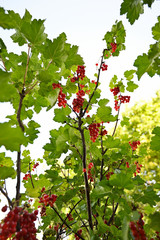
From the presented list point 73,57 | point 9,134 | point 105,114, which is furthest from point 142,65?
point 9,134

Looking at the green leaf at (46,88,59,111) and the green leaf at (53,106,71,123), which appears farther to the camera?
the green leaf at (53,106,71,123)

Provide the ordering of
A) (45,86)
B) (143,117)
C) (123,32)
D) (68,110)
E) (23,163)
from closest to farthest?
(45,86) < (68,110) < (23,163) < (123,32) < (143,117)

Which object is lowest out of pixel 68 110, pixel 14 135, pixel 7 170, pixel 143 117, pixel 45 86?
pixel 14 135

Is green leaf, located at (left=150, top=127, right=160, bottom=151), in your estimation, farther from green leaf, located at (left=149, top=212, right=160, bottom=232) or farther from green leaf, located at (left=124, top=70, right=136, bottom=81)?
green leaf, located at (left=124, top=70, right=136, bottom=81)

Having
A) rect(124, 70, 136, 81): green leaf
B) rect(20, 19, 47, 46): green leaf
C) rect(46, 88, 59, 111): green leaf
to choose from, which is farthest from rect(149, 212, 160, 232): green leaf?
rect(124, 70, 136, 81): green leaf

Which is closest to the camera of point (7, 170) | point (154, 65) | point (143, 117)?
point (7, 170)

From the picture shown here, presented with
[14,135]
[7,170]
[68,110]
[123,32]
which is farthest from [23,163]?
[123,32]

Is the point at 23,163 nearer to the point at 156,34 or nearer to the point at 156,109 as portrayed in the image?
the point at 156,34

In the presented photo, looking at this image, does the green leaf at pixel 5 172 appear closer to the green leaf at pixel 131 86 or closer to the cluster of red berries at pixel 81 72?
the cluster of red berries at pixel 81 72

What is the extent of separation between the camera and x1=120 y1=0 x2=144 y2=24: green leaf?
164 cm

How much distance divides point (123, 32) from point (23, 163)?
9.07 feet

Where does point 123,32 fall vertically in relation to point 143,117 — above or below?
below

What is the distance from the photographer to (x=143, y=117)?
13.1m

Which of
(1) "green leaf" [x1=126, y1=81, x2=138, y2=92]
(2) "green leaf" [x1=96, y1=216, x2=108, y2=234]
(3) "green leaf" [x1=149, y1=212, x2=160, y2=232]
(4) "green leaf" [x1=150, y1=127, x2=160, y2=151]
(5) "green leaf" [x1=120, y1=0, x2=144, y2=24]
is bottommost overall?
(3) "green leaf" [x1=149, y1=212, x2=160, y2=232]
